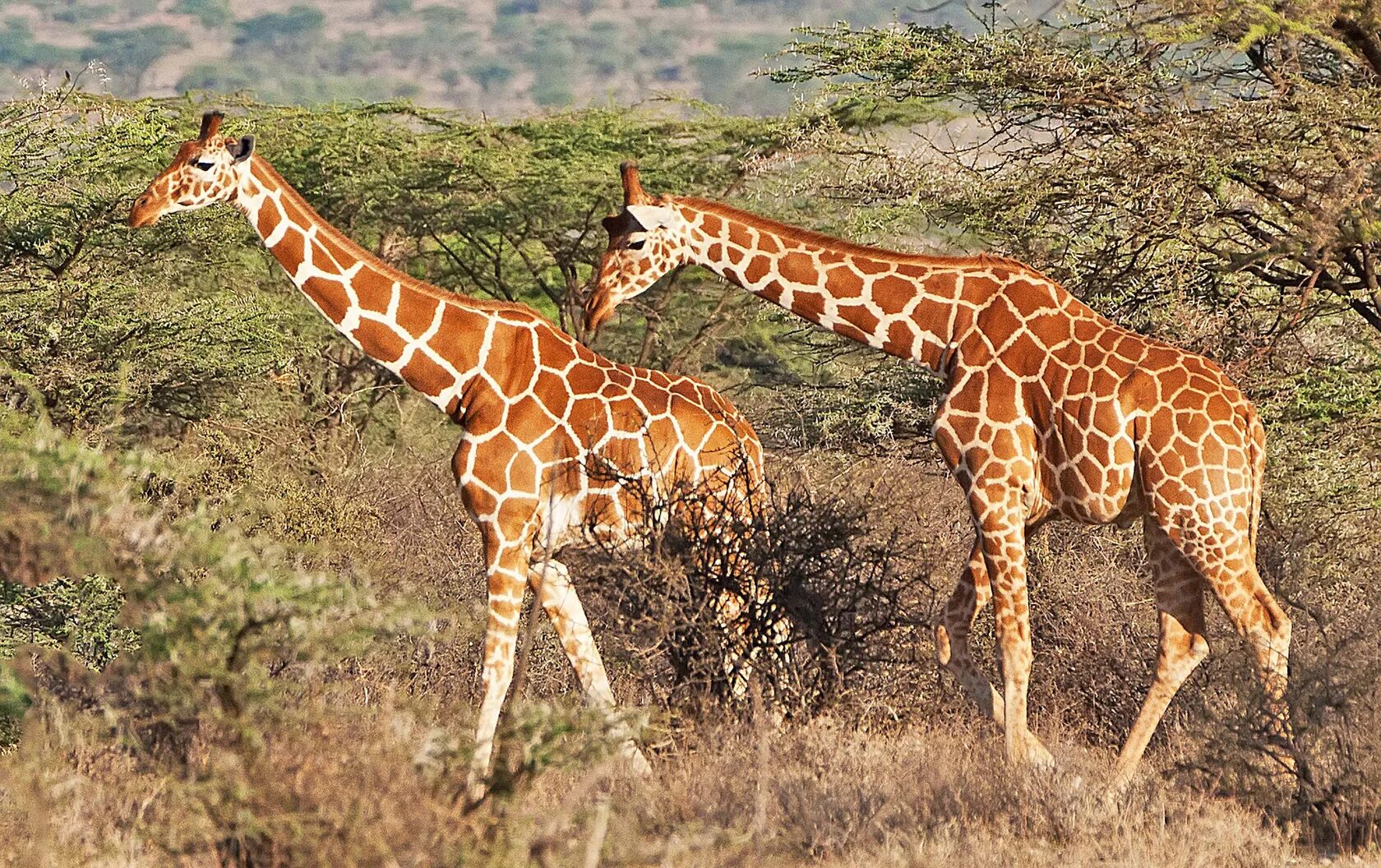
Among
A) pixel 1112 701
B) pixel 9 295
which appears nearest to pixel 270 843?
pixel 1112 701

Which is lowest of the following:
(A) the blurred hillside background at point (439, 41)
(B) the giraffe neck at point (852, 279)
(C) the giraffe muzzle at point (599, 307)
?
(A) the blurred hillside background at point (439, 41)

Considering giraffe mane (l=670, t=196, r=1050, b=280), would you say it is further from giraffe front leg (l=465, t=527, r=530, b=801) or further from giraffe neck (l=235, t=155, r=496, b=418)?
giraffe front leg (l=465, t=527, r=530, b=801)

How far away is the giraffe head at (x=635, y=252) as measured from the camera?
8375 millimetres

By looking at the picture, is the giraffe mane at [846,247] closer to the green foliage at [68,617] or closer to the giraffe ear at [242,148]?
the giraffe ear at [242,148]

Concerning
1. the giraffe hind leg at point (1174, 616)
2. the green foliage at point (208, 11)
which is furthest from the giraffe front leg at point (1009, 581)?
the green foliage at point (208, 11)

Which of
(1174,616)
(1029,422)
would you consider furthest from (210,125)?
(1174,616)

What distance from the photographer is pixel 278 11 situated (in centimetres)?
16700

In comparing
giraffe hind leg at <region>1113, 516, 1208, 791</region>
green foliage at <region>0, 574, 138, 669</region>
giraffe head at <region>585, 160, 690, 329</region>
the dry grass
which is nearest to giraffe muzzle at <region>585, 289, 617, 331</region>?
giraffe head at <region>585, 160, 690, 329</region>

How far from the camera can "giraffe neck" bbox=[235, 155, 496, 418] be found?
8289 mm

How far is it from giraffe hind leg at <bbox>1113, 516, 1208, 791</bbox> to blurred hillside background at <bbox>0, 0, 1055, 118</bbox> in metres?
118

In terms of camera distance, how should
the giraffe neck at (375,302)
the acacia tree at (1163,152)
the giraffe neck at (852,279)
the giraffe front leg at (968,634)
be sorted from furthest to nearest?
1. the acacia tree at (1163,152)
2. the giraffe neck at (375,302)
3. the giraffe neck at (852,279)
4. the giraffe front leg at (968,634)

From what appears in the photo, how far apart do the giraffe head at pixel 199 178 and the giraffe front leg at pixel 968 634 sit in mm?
3603

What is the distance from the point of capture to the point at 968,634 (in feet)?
26.7

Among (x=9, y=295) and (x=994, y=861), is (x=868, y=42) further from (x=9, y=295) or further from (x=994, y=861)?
(x=994, y=861)
